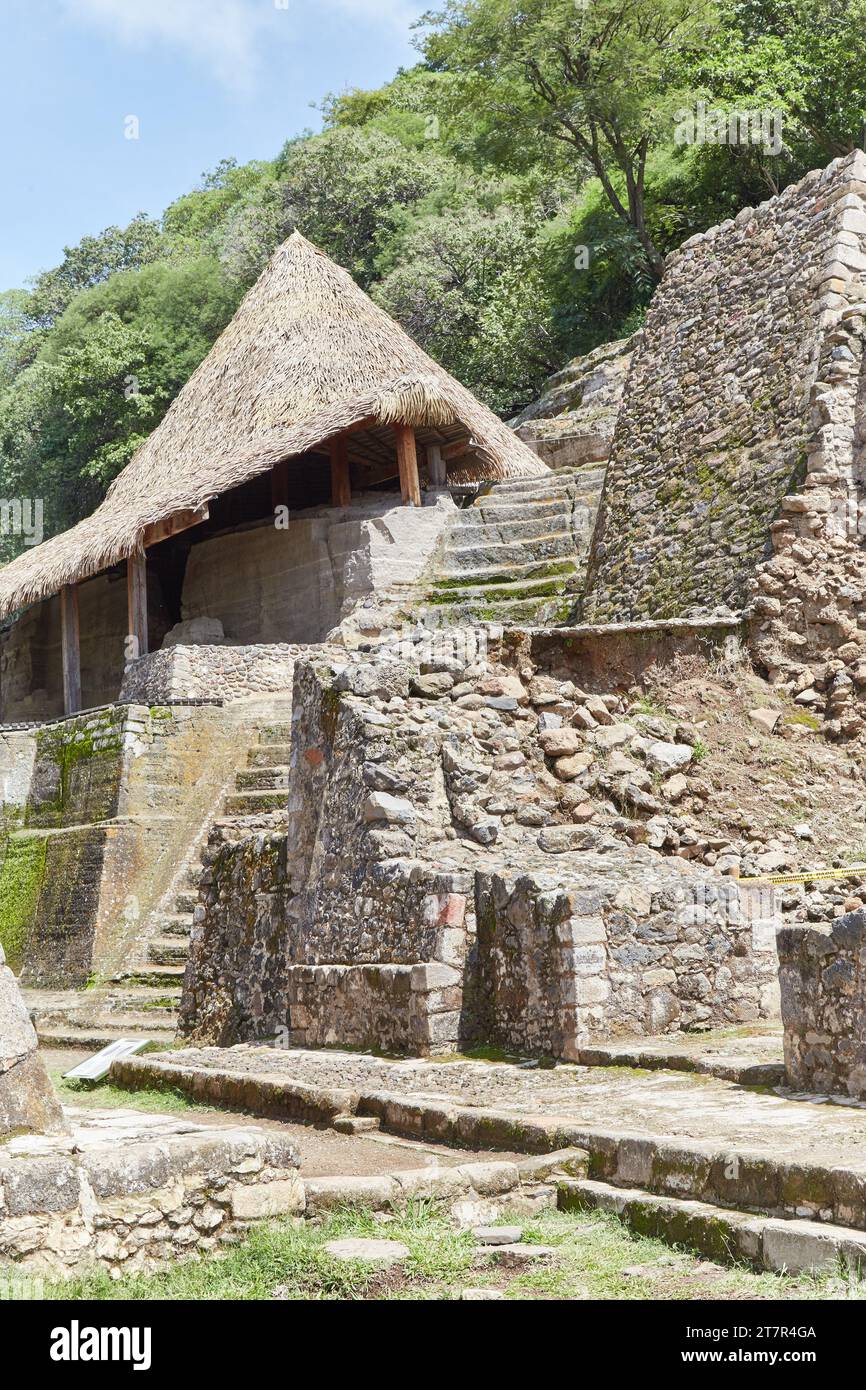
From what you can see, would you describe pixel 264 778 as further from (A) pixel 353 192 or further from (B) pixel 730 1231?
(A) pixel 353 192

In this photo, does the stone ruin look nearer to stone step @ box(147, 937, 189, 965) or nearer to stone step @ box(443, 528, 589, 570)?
stone step @ box(147, 937, 189, 965)

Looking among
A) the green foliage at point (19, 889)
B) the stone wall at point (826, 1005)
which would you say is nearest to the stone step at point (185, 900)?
the green foliage at point (19, 889)

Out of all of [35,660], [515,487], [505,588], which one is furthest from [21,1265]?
[35,660]

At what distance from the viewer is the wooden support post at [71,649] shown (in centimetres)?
2042

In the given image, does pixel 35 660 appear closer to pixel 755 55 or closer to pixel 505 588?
pixel 505 588

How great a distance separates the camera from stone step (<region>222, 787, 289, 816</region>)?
48.2ft

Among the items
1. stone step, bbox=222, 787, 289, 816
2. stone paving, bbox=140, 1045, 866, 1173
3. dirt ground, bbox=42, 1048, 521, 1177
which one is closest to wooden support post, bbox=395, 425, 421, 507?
stone step, bbox=222, 787, 289, 816

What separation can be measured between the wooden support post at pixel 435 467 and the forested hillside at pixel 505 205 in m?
5.84

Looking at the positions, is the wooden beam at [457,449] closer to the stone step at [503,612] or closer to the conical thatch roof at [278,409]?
the conical thatch roof at [278,409]

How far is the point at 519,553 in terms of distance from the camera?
18422mm

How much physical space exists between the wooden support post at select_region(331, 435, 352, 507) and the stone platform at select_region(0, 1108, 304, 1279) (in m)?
16.5

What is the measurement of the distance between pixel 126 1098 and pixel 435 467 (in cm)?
1486

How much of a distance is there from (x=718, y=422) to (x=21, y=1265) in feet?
32.4
